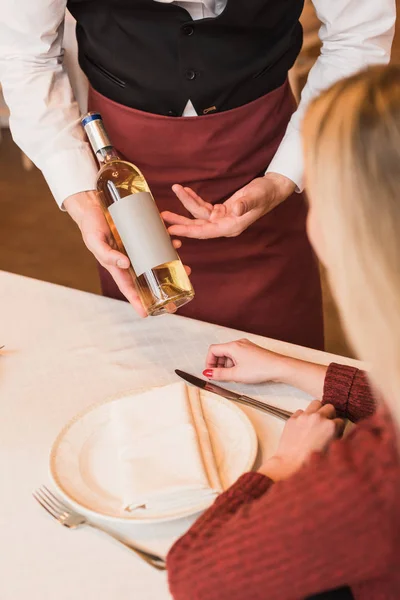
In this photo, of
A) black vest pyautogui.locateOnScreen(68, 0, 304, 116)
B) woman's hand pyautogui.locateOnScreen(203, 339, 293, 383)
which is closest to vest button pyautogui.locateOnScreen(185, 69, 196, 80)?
black vest pyautogui.locateOnScreen(68, 0, 304, 116)

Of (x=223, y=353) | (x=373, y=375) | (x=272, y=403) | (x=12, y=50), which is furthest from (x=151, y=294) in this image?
(x=12, y=50)

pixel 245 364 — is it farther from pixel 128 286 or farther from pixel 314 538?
pixel 314 538

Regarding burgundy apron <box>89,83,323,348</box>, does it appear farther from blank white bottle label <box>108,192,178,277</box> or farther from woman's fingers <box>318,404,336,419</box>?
woman's fingers <box>318,404,336,419</box>

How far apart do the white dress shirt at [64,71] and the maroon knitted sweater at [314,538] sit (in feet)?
2.55

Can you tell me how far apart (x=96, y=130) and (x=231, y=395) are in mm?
450

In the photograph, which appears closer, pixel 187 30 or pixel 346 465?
pixel 346 465

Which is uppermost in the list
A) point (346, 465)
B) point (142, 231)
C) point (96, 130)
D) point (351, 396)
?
point (96, 130)

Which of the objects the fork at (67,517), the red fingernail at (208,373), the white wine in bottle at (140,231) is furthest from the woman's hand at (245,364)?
the fork at (67,517)

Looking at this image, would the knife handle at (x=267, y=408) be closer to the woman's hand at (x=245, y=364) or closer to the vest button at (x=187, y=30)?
the woman's hand at (x=245, y=364)

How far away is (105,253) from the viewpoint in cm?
117

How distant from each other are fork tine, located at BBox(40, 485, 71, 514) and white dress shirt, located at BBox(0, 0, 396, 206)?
2.03 feet

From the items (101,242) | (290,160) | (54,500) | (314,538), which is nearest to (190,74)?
(290,160)

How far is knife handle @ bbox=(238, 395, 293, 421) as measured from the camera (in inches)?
40.6

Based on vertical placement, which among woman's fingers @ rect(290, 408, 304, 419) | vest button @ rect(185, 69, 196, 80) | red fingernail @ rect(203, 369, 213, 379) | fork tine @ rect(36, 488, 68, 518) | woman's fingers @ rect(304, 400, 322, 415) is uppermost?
vest button @ rect(185, 69, 196, 80)
